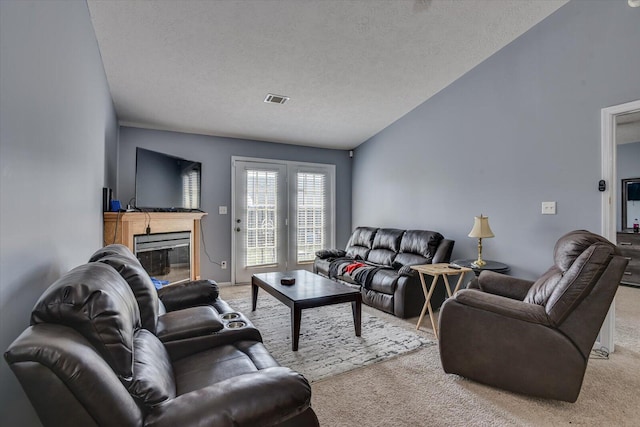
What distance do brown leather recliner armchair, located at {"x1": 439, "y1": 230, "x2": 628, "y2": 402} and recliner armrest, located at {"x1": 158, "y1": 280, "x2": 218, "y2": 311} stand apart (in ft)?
5.82

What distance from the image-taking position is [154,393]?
99 centimetres

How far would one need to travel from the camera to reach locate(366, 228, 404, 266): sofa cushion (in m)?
4.48

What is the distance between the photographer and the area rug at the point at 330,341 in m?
2.49

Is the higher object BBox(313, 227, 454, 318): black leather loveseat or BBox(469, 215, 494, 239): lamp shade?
BBox(469, 215, 494, 239): lamp shade

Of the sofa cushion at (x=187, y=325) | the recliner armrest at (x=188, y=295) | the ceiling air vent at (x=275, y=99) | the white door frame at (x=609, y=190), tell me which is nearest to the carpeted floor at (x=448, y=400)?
the white door frame at (x=609, y=190)

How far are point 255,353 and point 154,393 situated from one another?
741mm

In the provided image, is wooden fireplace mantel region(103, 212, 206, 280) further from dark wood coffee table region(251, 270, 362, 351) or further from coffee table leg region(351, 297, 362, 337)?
coffee table leg region(351, 297, 362, 337)

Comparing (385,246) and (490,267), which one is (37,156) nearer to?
(490,267)

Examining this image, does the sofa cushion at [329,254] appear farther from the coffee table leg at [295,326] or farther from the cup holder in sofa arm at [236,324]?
the cup holder in sofa arm at [236,324]

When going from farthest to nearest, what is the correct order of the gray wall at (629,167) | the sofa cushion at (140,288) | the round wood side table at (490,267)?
the gray wall at (629,167)
the round wood side table at (490,267)
the sofa cushion at (140,288)

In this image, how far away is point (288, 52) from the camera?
10.5 ft

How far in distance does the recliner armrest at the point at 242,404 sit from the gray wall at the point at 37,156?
0.63 m

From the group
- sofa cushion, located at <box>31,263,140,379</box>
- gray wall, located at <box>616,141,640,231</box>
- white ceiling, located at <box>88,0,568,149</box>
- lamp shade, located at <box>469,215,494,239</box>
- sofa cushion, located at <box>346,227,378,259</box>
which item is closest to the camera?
sofa cushion, located at <box>31,263,140,379</box>

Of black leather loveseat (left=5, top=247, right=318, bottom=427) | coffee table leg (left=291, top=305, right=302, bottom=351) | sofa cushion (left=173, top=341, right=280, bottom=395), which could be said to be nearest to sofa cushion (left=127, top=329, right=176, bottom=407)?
black leather loveseat (left=5, top=247, right=318, bottom=427)
